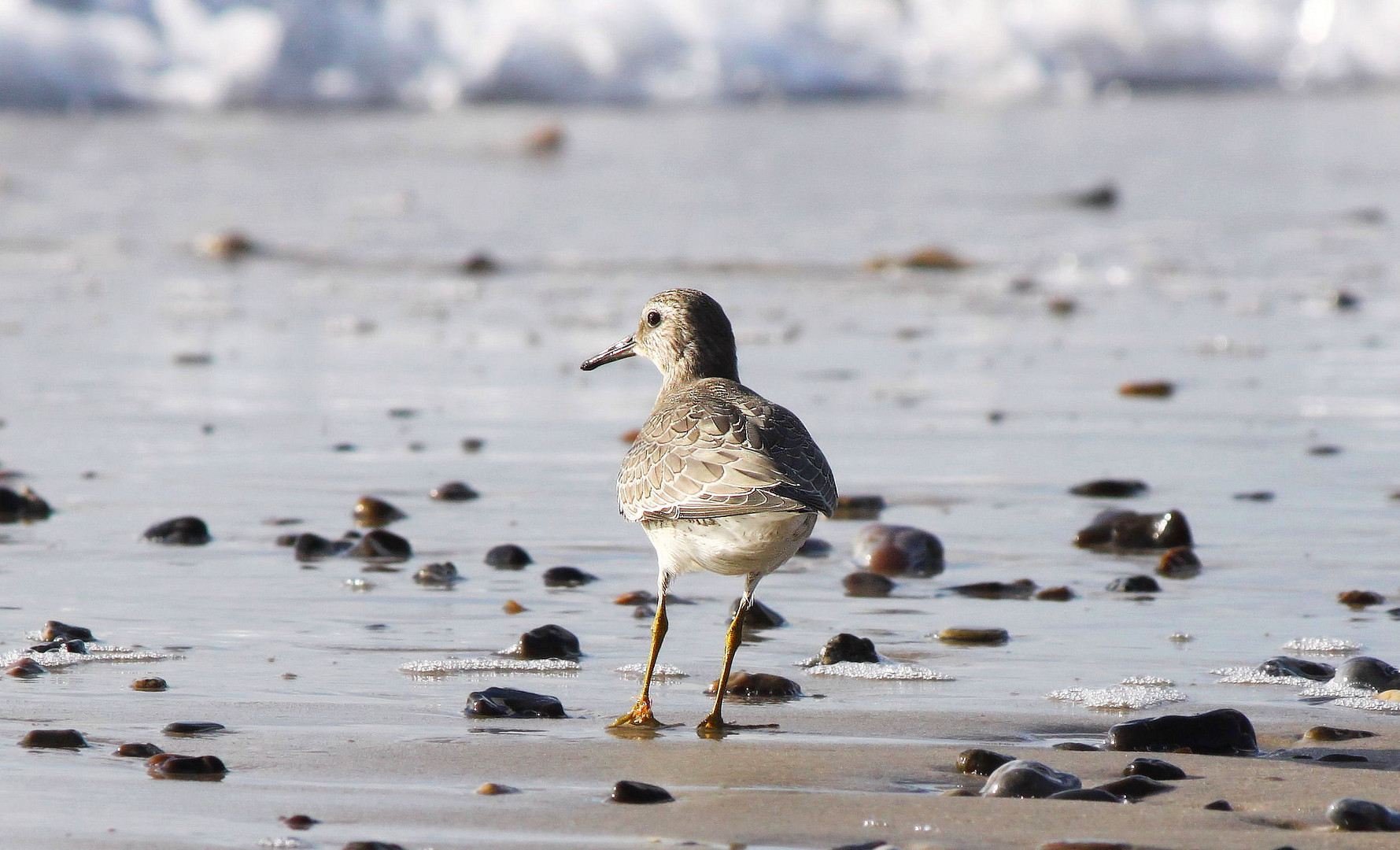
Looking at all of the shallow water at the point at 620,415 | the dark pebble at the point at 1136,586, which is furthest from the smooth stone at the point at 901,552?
the dark pebble at the point at 1136,586

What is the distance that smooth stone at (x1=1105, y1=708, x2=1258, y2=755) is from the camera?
3920 millimetres

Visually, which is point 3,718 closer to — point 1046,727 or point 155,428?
point 1046,727

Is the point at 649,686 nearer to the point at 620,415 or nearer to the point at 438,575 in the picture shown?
the point at 438,575

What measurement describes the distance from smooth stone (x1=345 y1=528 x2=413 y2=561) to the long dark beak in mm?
802

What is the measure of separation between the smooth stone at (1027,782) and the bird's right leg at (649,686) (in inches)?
34.3

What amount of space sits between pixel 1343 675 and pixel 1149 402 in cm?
410

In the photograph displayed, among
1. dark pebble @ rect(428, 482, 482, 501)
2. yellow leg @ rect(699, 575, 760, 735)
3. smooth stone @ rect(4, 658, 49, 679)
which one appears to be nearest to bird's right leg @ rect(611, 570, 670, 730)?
yellow leg @ rect(699, 575, 760, 735)

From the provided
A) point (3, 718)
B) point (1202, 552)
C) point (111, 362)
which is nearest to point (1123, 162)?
point (111, 362)

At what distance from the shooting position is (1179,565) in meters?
5.71

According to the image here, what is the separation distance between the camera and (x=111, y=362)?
916 cm

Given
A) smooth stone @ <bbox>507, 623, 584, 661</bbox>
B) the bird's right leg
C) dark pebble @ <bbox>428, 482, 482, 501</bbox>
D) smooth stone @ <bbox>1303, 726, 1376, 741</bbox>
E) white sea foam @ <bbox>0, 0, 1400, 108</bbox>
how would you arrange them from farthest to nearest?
white sea foam @ <bbox>0, 0, 1400, 108</bbox> → dark pebble @ <bbox>428, 482, 482, 501</bbox> → smooth stone @ <bbox>507, 623, 584, 661</bbox> → the bird's right leg → smooth stone @ <bbox>1303, 726, 1376, 741</bbox>

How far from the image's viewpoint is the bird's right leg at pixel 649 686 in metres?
4.14

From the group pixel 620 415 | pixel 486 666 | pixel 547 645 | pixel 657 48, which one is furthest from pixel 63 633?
pixel 657 48

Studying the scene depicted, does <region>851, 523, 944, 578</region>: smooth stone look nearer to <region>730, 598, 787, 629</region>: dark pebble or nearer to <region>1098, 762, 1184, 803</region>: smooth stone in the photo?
<region>730, 598, 787, 629</region>: dark pebble
